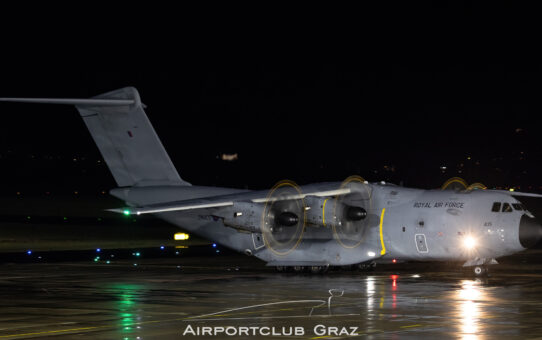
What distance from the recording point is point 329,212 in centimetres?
2703

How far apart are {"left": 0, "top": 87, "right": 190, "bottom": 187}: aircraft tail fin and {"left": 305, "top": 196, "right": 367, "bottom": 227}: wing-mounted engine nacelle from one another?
539 centimetres

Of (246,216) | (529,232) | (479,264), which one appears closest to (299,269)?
(246,216)

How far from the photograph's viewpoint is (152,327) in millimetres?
14109

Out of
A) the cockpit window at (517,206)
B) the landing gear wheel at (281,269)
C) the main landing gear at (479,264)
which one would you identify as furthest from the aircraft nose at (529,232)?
the landing gear wheel at (281,269)

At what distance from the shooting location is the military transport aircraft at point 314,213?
83.5 feet

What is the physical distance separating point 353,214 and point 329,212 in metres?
0.81

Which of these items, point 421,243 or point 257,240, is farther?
point 257,240

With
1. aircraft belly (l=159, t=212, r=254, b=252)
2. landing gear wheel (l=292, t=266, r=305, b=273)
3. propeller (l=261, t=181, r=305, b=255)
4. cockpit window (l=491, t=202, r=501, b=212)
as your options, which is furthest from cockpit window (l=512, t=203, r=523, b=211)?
aircraft belly (l=159, t=212, r=254, b=252)

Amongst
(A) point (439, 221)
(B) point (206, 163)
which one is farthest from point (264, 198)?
(B) point (206, 163)

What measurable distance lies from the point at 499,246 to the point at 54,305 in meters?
13.7

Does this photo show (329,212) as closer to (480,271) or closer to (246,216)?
(246,216)

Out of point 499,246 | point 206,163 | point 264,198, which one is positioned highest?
point 206,163

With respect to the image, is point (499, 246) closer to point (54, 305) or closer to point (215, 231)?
point (215, 231)

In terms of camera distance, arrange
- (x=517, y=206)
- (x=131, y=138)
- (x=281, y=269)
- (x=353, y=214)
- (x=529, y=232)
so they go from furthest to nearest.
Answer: (x=131, y=138)
(x=281, y=269)
(x=353, y=214)
(x=517, y=206)
(x=529, y=232)
